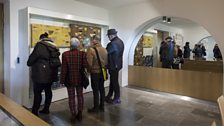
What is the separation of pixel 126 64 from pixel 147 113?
7.50 ft

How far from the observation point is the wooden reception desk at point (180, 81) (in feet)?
13.7

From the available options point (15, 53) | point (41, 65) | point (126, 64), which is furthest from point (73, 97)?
point (126, 64)

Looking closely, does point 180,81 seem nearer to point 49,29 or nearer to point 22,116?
point 49,29

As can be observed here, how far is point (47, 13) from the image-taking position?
383 cm

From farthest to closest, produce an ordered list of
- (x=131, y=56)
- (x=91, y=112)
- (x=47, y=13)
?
1. (x=131, y=56)
2. (x=47, y=13)
3. (x=91, y=112)

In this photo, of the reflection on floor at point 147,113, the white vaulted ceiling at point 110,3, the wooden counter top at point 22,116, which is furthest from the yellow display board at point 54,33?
the wooden counter top at point 22,116

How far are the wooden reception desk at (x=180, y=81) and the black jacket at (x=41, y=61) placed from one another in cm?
291

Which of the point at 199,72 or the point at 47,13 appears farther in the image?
the point at 199,72

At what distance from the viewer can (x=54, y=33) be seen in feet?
13.6

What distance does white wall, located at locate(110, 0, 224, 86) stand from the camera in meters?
3.79

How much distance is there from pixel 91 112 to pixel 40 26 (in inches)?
79.1

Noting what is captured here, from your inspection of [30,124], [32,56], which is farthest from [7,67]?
[30,124]

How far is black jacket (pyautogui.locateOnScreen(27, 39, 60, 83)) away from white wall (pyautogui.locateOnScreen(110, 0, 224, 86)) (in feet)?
8.83

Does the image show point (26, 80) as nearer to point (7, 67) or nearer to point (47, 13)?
point (7, 67)
